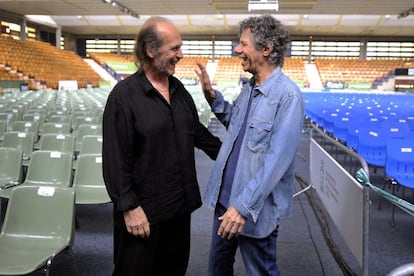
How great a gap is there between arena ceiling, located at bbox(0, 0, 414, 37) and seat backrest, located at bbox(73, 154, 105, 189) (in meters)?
10.5

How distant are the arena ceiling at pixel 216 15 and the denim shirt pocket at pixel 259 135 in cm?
1220

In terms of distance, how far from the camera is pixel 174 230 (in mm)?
2025

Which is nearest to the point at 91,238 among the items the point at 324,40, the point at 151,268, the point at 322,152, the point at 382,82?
the point at 151,268

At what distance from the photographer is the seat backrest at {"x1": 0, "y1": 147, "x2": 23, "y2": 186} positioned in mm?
4031

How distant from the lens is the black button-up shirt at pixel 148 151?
1776 millimetres

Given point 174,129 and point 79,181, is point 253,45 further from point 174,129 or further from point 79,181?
point 79,181

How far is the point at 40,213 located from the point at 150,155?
4.52ft

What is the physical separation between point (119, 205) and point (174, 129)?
1.36ft

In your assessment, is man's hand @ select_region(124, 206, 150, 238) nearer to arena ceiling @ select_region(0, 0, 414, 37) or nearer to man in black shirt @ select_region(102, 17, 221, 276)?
man in black shirt @ select_region(102, 17, 221, 276)

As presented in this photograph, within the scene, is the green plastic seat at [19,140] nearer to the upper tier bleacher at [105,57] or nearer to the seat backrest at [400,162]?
the seat backrest at [400,162]

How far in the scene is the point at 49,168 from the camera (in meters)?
3.97

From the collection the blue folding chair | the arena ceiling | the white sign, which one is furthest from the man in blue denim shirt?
the arena ceiling

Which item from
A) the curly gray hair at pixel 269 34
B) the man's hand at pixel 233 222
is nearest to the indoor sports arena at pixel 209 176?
the curly gray hair at pixel 269 34

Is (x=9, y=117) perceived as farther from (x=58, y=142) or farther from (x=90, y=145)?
(x=90, y=145)
